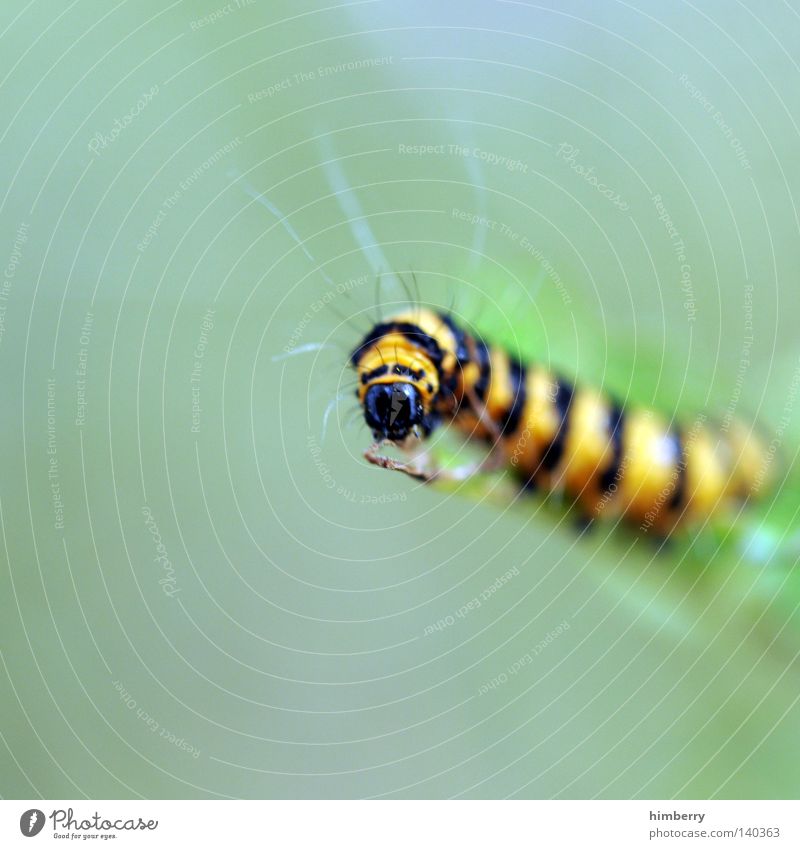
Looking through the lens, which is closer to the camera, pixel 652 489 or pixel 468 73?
pixel 652 489

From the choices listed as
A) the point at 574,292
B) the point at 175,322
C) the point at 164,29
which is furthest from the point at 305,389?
the point at 164,29

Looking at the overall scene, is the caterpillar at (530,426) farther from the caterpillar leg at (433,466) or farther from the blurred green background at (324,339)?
the blurred green background at (324,339)
